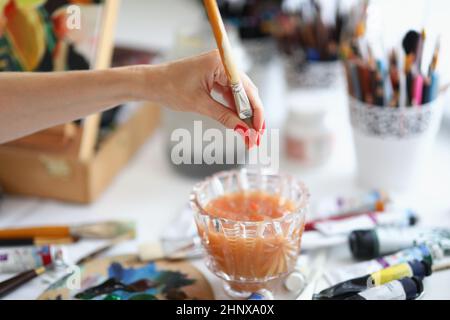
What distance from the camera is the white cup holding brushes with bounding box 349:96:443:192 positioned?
0.76m

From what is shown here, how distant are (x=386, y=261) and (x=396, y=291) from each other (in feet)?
0.22

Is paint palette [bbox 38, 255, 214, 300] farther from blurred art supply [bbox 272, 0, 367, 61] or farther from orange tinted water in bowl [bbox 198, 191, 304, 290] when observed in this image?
blurred art supply [bbox 272, 0, 367, 61]

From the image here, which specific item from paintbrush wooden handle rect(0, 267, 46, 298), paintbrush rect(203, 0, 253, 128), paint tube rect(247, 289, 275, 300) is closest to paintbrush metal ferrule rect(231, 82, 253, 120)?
paintbrush rect(203, 0, 253, 128)

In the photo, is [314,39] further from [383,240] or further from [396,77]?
[383,240]

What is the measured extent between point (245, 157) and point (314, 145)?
3.7 inches

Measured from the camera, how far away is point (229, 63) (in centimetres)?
53

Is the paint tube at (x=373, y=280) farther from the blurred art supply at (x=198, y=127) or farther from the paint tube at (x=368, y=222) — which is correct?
the blurred art supply at (x=198, y=127)

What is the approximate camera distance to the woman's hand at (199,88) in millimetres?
558

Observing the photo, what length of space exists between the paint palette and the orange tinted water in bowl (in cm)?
4

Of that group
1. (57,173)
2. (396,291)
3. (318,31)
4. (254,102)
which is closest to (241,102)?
(254,102)

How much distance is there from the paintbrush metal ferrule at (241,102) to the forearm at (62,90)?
0.24 ft

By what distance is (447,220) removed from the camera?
29.4 inches

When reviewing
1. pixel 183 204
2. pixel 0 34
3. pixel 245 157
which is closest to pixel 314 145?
pixel 245 157
